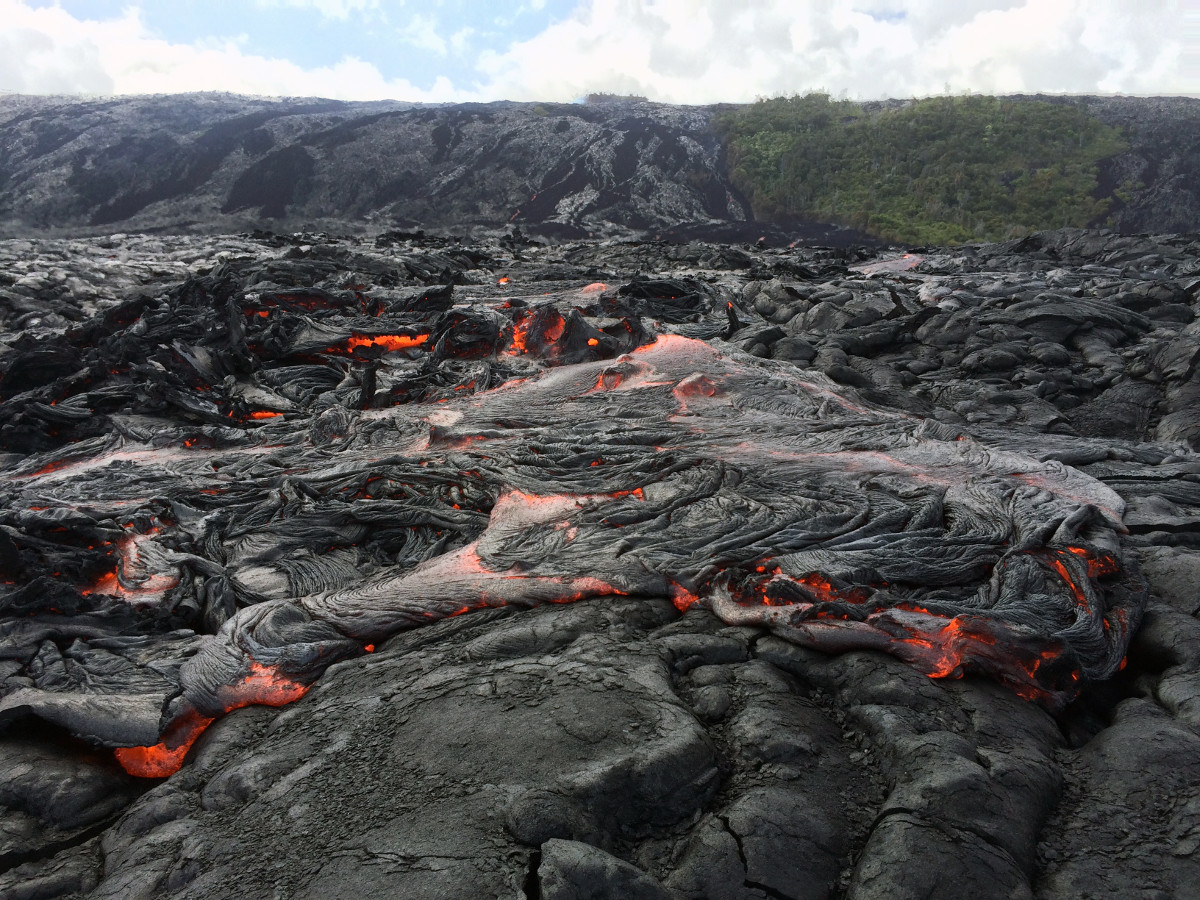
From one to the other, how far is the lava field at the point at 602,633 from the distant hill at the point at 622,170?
28.9 meters

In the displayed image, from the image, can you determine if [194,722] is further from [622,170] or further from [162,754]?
[622,170]

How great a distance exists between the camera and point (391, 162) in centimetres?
4425

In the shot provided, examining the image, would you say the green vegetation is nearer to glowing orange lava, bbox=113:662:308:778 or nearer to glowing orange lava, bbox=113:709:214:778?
glowing orange lava, bbox=113:662:308:778

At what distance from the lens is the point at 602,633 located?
3.90 m

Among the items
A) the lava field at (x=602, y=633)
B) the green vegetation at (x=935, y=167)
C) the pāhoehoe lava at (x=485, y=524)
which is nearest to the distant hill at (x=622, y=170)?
the green vegetation at (x=935, y=167)

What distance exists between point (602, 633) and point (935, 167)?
4563cm

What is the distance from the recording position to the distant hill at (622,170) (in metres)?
36.6

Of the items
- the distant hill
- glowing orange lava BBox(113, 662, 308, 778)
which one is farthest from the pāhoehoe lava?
the distant hill

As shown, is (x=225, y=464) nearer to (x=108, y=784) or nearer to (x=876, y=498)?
(x=108, y=784)

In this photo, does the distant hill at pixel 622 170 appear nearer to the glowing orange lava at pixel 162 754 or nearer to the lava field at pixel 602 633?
the lava field at pixel 602 633

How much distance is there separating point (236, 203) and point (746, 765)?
45.8 metres

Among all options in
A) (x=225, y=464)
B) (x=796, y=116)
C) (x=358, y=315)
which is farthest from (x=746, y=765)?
(x=796, y=116)

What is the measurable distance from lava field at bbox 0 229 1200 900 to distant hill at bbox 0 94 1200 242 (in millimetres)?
28868

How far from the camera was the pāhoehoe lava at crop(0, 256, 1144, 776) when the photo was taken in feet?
12.3
